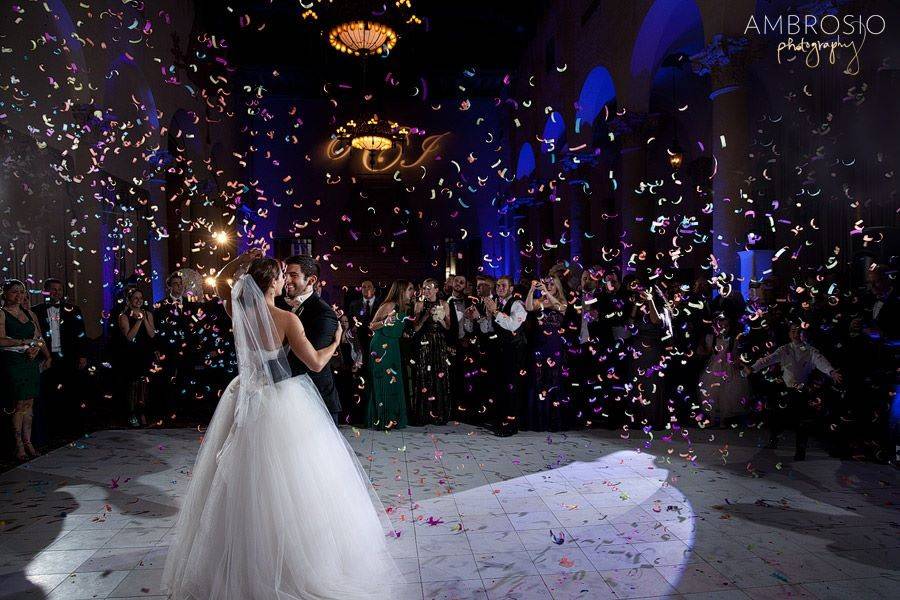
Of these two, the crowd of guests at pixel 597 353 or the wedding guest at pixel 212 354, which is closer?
the crowd of guests at pixel 597 353

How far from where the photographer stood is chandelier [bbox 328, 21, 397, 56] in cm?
830

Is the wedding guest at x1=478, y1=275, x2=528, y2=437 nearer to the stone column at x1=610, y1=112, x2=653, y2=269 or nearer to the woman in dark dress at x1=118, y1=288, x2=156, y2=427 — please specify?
the stone column at x1=610, y1=112, x2=653, y2=269

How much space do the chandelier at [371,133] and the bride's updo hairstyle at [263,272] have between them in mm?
10964

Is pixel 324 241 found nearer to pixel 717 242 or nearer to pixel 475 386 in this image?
pixel 475 386

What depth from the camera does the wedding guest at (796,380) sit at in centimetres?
496

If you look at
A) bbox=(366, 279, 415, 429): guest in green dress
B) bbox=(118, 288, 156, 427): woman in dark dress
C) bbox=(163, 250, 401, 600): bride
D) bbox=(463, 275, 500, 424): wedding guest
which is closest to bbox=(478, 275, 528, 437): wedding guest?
bbox=(463, 275, 500, 424): wedding guest

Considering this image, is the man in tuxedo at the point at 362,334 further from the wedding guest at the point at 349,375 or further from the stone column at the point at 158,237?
the stone column at the point at 158,237

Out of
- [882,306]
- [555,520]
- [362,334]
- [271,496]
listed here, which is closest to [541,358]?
[362,334]

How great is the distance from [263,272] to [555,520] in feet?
7.78

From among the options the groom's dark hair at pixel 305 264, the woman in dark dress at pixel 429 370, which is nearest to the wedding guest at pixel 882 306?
the woman in dark dress at pixel 429 370

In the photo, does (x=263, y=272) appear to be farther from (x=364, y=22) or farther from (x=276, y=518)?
(x=364, y=22)

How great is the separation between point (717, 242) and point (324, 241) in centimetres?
1319

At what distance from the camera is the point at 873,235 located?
23.7 feet

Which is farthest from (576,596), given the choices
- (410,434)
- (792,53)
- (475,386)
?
(792,53)
